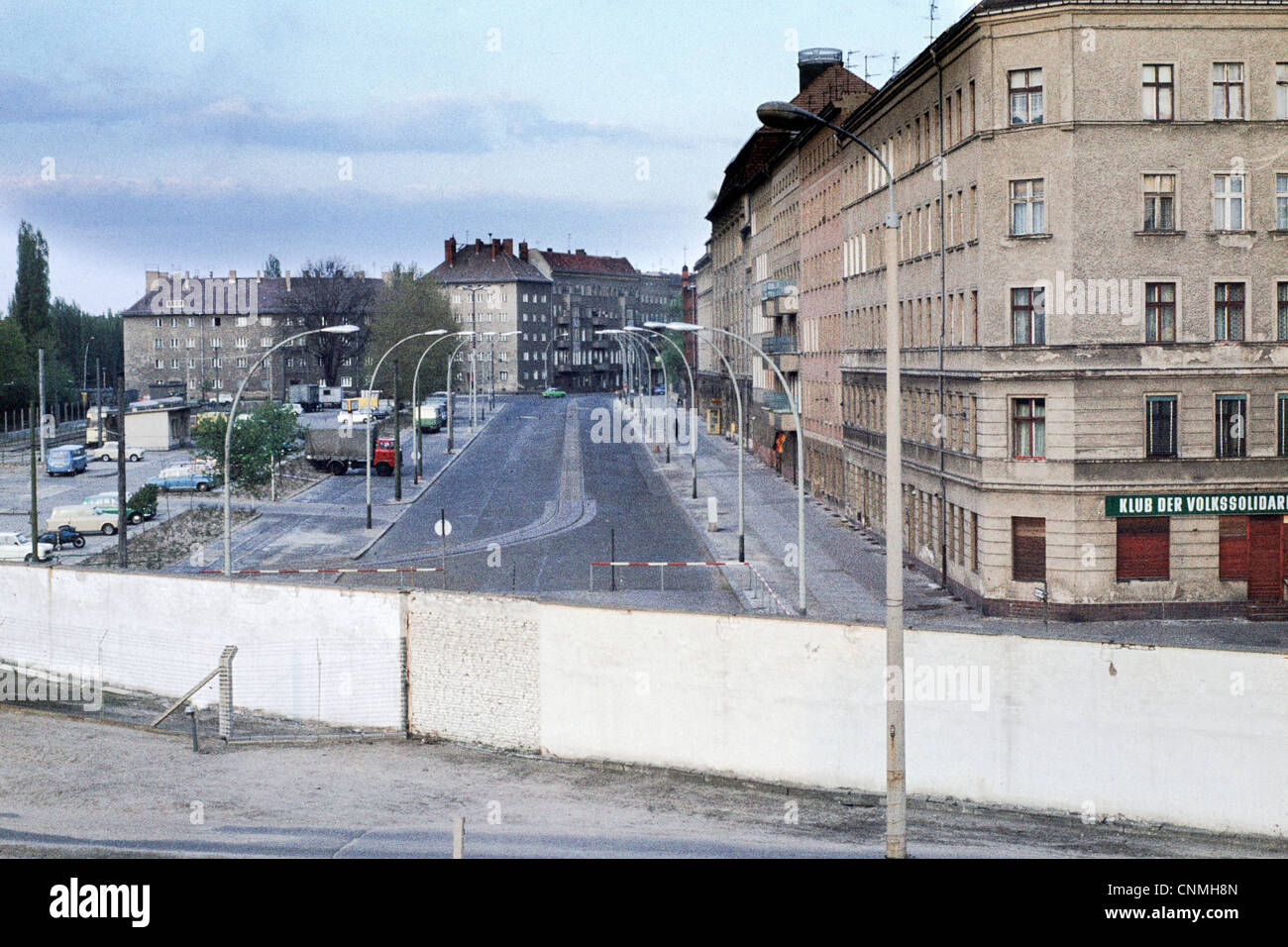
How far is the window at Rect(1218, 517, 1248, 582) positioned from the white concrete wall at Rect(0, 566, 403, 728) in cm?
2077

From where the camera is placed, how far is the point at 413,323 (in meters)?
114

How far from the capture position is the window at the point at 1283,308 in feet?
118

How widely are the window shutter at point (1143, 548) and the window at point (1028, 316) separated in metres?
4.73

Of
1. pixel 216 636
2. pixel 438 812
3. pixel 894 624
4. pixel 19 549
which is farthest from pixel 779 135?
pixel 894 624

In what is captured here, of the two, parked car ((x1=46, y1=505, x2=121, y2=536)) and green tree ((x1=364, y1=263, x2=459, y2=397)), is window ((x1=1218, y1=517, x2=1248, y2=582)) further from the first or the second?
green tree ((x1=364, y1=263, x2=459, y2=397))

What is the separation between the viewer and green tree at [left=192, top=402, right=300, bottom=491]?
65.0 meters

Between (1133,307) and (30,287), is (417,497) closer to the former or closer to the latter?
(1133,307)

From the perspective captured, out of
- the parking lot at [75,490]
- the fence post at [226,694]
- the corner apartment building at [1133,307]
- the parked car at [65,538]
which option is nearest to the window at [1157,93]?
the corner apartment building at [1133,307]

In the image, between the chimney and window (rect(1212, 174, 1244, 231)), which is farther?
the chimney

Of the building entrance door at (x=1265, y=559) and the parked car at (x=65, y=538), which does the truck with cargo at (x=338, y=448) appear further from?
the building entrance door at (x=1265, y=559)

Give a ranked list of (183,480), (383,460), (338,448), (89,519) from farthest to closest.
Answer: (338,448), (383,460), (183,480), (89,519)

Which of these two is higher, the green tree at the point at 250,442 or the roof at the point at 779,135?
the roof at the point at 779,135

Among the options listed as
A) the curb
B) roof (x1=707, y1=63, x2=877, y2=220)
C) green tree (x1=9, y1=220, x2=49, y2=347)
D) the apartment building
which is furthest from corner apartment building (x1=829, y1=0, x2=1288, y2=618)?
green tree (x1=9, y1=220, x2=49, y2=347)

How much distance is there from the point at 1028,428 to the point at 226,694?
20141mm
